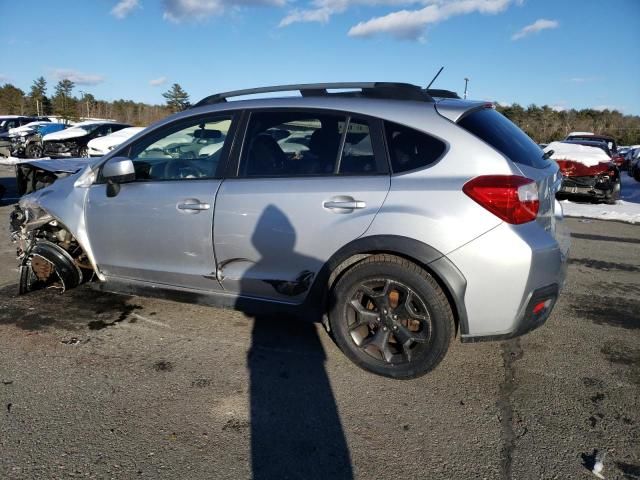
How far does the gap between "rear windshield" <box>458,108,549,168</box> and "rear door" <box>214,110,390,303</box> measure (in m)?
0.59

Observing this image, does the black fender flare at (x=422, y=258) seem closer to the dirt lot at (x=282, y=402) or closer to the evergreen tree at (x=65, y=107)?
the dirt lot at (x=282, y=402)

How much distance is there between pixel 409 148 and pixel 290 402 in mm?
1696

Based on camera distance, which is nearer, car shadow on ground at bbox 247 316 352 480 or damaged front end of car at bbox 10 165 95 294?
car shadow on ground at bbox 247 316 352 480

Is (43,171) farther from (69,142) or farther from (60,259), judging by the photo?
(69,142)

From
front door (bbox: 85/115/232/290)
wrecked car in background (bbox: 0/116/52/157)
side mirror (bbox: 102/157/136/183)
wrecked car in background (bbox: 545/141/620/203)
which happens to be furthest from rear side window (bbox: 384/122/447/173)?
wrecked car in background (bbox: 0/116/52/157)

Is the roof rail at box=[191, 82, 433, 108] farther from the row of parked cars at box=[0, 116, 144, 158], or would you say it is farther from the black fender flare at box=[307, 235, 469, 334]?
the row of parked cars at box=[0, 116, 144, 158]

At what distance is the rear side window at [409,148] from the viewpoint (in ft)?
9.51

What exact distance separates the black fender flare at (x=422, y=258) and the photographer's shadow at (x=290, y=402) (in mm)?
380

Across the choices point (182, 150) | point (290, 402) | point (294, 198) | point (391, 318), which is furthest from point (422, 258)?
point (182, 150)

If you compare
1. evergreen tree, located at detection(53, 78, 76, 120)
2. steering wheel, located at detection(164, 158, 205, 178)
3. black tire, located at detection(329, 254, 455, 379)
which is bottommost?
black tire, located at detection(329, 254, 455, 379)

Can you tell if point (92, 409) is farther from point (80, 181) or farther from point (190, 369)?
point (80, 181)

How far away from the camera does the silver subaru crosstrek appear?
2.75 metres

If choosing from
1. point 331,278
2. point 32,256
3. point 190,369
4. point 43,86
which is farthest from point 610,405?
point 43,86

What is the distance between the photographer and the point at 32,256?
4219 millimetres
